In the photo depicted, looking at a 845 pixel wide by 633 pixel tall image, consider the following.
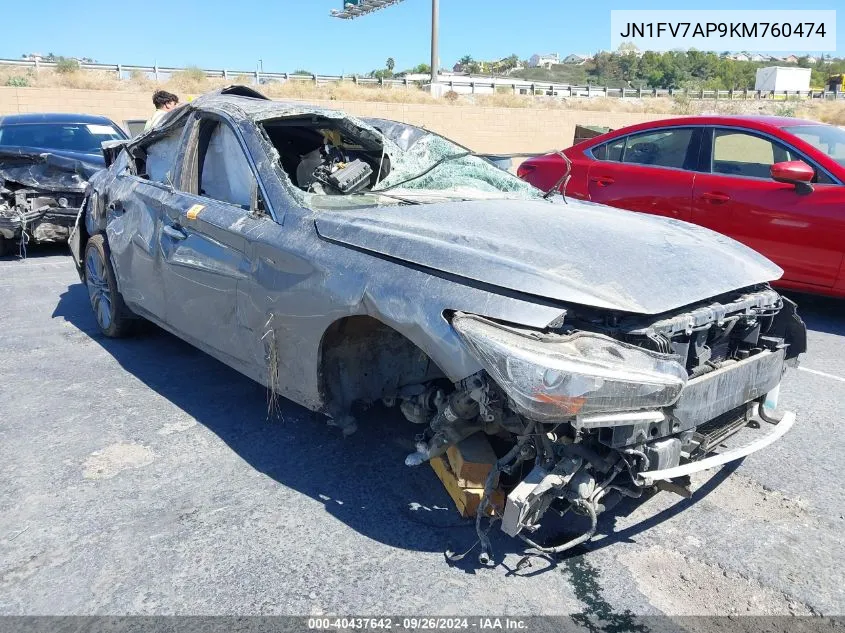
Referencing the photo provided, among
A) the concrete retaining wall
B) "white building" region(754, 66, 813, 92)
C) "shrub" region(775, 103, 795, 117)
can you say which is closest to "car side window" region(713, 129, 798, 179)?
the concrete retaining wall

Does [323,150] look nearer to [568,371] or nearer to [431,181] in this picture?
[431,181]

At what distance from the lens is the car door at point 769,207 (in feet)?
17.4

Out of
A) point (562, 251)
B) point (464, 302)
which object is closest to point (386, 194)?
point (562, 251)

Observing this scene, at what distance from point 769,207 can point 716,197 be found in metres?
0.43

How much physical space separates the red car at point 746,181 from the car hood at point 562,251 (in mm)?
2277

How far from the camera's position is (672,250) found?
10.1 ft

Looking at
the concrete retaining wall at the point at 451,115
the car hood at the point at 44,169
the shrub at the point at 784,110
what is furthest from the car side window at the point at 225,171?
the shrub at the point at 784,110

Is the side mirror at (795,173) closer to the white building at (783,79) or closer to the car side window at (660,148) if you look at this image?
the car side window at (660,148)

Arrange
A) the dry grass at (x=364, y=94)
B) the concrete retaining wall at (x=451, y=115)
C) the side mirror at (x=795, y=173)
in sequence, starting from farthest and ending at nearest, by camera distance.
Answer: the dry grass at (x=364, y=94), the concrete retaining wall at (x=451, y=115), the side mirror at (x=795, y=173)

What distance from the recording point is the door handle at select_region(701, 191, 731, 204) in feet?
19.0

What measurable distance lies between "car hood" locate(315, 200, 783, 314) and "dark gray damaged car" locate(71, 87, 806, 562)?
12 mm

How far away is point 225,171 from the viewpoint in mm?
3922

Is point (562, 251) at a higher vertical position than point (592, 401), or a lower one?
higher

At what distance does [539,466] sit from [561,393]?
40 centimetres
